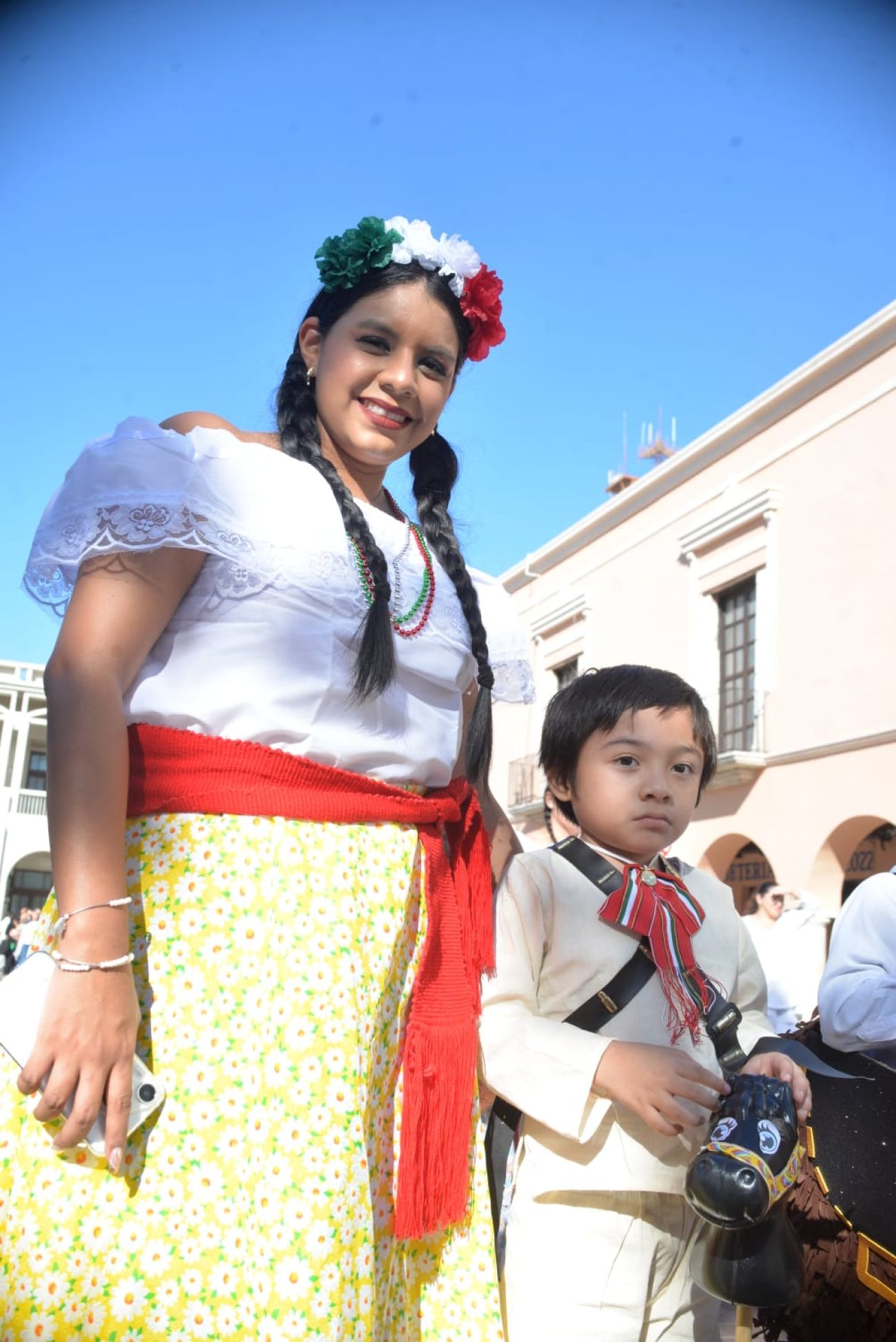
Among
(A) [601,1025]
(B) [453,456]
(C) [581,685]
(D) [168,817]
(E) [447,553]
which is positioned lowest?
(A) [601,1025]

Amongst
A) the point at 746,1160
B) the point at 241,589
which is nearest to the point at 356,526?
the point at 241,589

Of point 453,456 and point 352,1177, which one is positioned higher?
point 453,456

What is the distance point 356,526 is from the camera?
1.58 m

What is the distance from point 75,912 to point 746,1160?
2.89 feet

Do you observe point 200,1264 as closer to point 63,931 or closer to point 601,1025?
point 63,931

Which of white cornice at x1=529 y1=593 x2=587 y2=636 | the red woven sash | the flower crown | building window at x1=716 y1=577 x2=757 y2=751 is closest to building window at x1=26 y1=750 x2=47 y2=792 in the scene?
white cornice at x1=529 y1=593 x2=587 y2=636

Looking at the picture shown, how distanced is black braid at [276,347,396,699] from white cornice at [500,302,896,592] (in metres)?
12.2

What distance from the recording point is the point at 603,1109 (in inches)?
66.1

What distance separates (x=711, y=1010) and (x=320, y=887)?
797 mm

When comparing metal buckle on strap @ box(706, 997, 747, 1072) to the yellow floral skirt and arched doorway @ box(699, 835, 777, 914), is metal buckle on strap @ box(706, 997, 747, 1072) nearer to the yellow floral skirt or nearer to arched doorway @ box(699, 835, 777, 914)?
the yellow floral skirt

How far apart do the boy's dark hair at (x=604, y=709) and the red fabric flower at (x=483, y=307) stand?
0.62 metres

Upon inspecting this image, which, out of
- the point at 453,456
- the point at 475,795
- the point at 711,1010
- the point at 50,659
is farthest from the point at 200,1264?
the point at 453,456

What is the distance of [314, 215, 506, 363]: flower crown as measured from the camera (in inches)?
68.2

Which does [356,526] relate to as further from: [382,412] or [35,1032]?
[35,1032]
